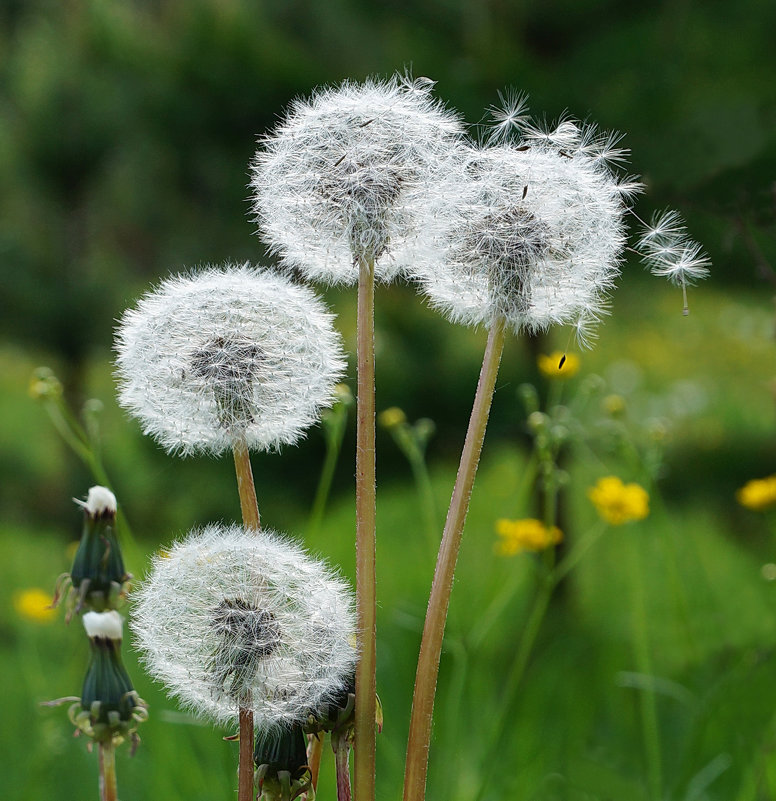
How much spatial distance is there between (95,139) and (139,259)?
3.54ft

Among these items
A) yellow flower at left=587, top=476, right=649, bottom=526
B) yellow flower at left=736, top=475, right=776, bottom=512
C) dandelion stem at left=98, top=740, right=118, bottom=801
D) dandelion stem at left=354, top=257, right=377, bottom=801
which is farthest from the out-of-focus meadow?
dandelion stem at left=354, top=257, right=377, bottom=801

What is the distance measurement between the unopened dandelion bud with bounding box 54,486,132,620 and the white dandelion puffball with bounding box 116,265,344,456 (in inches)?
3.0

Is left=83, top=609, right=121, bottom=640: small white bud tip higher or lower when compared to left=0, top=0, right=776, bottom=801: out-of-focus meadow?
lower

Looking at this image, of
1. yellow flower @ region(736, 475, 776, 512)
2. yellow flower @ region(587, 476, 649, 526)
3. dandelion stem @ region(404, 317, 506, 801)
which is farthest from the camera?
yellow flower @ region(736, 475, 776, 512)

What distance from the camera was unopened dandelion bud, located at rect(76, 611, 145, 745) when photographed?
624mm

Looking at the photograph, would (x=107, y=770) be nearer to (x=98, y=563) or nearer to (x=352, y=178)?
(x=98, y=563)

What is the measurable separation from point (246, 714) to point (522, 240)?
358mm

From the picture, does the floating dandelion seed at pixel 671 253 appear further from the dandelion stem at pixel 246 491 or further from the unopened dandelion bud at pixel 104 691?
the unopened dandelion bud at pixel 104 691

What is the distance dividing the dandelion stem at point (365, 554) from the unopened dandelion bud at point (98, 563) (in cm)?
17

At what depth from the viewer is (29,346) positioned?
3236 millimetres

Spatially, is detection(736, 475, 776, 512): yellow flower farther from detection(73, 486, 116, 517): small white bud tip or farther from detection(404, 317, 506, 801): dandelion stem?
detection(73, 486, 116, 517): small white bud tip

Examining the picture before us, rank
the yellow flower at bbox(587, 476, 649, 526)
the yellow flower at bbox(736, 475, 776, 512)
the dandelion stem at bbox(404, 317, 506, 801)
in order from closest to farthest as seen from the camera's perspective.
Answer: the dandelion stem at bbox(404, 317, 506, 801), the yellow flower at bbox(587, 476, 649, 526), the yellow flower at bbox(736, 475, 776, 512)

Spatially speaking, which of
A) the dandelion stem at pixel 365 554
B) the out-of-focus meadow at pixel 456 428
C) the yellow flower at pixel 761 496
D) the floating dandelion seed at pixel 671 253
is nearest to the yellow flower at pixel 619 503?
the out-of-focus meadow at pixel 456 428

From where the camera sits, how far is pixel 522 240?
612mm
